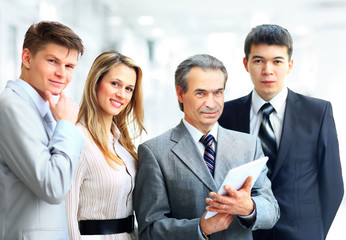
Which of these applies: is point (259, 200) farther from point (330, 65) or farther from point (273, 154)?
point (330, 65)

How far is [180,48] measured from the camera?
9.94 meters

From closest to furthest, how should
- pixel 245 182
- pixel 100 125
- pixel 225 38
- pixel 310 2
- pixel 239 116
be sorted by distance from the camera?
1. pixel 245 182
2. pixel 100 125
3. pixel 239 116
4. pixel 310 2
5. pixel 225 38

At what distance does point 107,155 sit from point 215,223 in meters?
0.59

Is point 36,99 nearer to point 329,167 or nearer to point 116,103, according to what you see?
point 116,103

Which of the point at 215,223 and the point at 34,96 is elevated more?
the point at 34,96

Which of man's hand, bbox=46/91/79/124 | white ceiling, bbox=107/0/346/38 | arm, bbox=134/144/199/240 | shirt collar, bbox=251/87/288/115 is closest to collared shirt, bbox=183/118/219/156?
arm, bbox=134/144/199/240

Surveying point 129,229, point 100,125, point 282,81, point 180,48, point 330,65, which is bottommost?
point 129,229

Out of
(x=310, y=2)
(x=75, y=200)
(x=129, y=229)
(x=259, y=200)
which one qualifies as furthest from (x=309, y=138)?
(x=310, y=2)

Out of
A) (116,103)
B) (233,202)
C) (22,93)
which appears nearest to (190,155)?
(233,202)

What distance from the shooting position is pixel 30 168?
1565 millimetres

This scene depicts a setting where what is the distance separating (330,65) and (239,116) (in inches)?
294

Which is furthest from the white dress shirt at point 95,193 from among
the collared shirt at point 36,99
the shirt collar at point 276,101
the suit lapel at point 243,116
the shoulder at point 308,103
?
the shoulder at point 308,103

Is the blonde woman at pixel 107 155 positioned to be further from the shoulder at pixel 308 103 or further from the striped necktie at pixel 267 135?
the shoulder at pixel 308 103

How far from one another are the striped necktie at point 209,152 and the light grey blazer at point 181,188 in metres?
0.03
